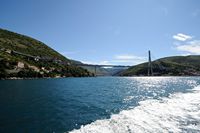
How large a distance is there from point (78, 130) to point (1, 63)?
140 meters

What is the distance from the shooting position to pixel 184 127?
79.0ft

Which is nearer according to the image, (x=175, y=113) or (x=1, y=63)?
(x=175, y=113)

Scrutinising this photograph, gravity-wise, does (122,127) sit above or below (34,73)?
below

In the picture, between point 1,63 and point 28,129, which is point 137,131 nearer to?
point 28,129

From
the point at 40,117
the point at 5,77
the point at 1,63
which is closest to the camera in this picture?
the point at 40,117

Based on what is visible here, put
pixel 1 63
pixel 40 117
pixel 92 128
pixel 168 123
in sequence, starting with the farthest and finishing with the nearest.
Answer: pixel 1 63, pixel 40 117, pixel 168 123, pixel 92 128

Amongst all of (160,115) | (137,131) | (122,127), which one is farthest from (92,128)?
(160,115)

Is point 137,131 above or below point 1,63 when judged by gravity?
below

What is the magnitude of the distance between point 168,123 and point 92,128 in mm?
9655

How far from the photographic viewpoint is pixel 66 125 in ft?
86.0

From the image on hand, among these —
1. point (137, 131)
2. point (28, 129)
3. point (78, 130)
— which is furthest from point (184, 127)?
point (28, 129)

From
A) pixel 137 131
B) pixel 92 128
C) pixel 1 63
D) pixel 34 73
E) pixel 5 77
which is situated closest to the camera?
Answer: pixel 137 131

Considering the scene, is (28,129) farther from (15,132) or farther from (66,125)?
(66,125)

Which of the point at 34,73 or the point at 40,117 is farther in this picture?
the point at 34,73
